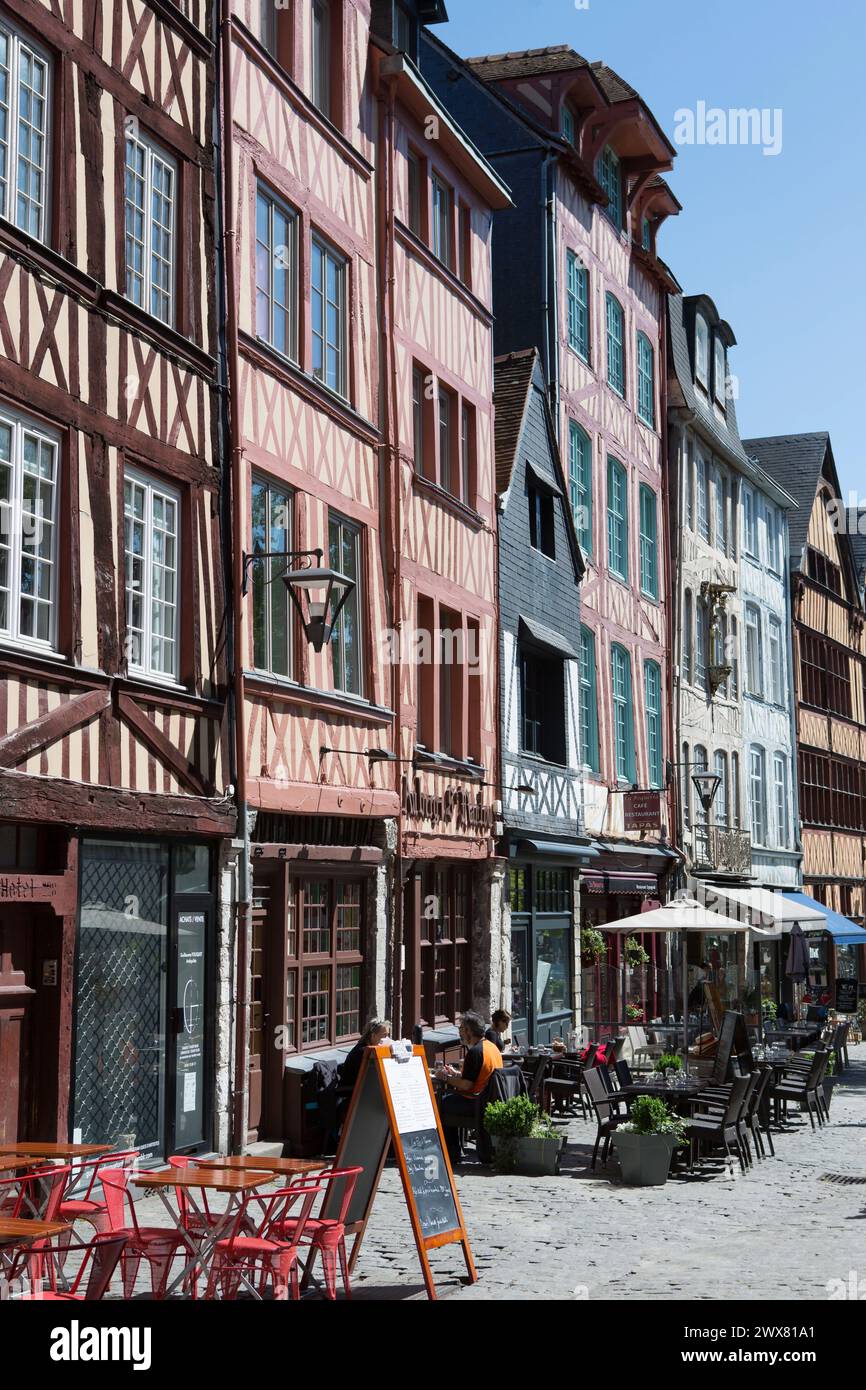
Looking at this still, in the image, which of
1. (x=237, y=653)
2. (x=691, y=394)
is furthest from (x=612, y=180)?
(x=237, y=653)

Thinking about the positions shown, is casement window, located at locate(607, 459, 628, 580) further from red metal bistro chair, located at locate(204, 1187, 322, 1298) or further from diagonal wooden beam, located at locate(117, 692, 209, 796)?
red metal bistro chair, located at locate(204, 1187, 322, 1298)

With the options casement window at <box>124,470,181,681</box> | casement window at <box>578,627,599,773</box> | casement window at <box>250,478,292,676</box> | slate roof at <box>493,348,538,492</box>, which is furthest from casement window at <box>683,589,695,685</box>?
casement window at <box>124,470,181,681</box>

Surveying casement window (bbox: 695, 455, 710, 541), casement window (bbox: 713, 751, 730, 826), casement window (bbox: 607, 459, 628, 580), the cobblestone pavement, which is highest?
casement window (bbox: 695, 455, 710, 541)

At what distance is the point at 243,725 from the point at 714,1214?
5076 millimetres

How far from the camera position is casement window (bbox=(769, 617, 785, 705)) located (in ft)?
120

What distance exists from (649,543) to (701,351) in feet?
21.2

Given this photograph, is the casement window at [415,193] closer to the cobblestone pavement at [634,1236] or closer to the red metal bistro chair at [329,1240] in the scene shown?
the cobblestone pavement at [634,1236]

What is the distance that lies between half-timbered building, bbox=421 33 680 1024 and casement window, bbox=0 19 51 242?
13.1 m

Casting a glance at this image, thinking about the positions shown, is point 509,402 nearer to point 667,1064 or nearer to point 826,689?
point 667,1064

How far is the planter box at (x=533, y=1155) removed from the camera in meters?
13.2

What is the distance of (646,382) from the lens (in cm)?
2870

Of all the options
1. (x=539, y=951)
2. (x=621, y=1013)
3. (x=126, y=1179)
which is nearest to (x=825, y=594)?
(x=621, y=1013)

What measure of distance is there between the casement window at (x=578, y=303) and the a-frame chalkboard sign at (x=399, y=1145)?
56.5 ft

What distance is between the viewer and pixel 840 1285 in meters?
8.52
